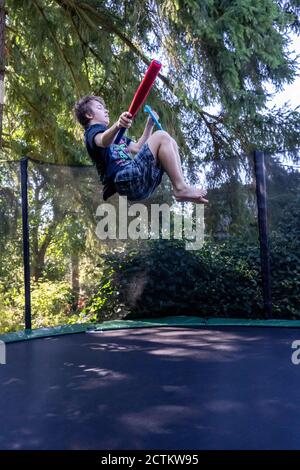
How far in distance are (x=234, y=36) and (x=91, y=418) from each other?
2628 millimetres

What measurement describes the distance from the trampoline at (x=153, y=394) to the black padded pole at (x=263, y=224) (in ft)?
2.35

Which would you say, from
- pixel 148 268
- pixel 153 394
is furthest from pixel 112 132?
pixel 148 268

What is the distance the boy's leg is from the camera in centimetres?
176

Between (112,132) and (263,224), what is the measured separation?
6.30 feet

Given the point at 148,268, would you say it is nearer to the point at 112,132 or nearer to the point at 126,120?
the point at 112,132

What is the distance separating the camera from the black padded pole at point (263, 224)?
10.9 ft

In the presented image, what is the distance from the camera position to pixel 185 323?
3234 mm

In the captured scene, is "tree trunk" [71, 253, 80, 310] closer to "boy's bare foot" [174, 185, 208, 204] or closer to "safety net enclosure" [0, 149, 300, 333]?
"safety net enclosure" [0, 149, 300, 333]

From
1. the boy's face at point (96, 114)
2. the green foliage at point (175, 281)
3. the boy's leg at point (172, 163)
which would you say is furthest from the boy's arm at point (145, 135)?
the green foliage at point (175, 281)

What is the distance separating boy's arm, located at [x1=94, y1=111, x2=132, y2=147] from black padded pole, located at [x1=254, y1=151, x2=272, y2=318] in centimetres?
180

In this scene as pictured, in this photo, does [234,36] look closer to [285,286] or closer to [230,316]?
[285,286]

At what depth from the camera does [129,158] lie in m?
Result: 2.01

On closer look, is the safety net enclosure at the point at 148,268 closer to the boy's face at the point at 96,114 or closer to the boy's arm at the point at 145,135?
the boy's arm at the point at 145,135

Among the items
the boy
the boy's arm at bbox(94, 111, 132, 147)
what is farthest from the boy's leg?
the boy's arm at bbox(94, 111, 132, 147)
